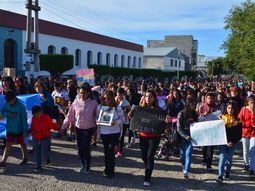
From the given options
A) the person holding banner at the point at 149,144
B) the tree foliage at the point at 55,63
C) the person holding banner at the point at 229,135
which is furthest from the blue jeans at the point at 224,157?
the tree foliage at the point at 55,63

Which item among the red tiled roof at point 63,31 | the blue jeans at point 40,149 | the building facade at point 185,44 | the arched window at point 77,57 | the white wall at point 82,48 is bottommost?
the blue jeans at point 40,149

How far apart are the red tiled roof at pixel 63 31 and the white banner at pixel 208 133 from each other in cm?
3111

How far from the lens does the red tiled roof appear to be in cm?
3597

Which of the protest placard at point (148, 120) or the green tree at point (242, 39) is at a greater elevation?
the green tree at point (242, 39)

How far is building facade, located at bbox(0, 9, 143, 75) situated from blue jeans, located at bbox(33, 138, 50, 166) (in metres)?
20.1

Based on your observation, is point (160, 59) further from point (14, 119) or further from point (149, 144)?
point (149, 144)

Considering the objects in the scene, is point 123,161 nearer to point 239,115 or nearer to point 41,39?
point 239,115

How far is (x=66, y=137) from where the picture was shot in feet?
38.0

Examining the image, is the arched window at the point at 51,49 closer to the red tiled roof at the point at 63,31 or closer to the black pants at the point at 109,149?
the red tiled roof at the point at 63,31

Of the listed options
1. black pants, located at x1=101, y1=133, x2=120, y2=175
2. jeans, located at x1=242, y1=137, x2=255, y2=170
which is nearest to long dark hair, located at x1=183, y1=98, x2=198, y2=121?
jeans, located at x1=242, y1=137, x2=255, y2=170

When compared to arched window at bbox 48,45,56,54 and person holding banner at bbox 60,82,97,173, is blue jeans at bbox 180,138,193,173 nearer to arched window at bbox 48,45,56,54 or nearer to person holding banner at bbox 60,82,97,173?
person holding banner at bbox 60,82,97,173

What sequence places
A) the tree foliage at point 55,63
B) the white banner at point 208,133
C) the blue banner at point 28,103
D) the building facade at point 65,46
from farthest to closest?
1. the building facade at point 65,46
2. the tree foliage at point 55,63
3. the blue banner at point 28,103
4. the white banner at point 208,133

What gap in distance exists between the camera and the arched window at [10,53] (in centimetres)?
3685

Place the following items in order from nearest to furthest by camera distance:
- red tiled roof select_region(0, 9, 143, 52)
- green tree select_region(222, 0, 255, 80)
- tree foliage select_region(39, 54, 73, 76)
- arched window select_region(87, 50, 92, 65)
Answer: green tree select_region(222, 0, 255, 80)
tree foliage select_region(39, 54, 73, 76)
red tiled roof select_region(0, 9, 143, 52)
arched window select_region(87, 50, 92, 65)
